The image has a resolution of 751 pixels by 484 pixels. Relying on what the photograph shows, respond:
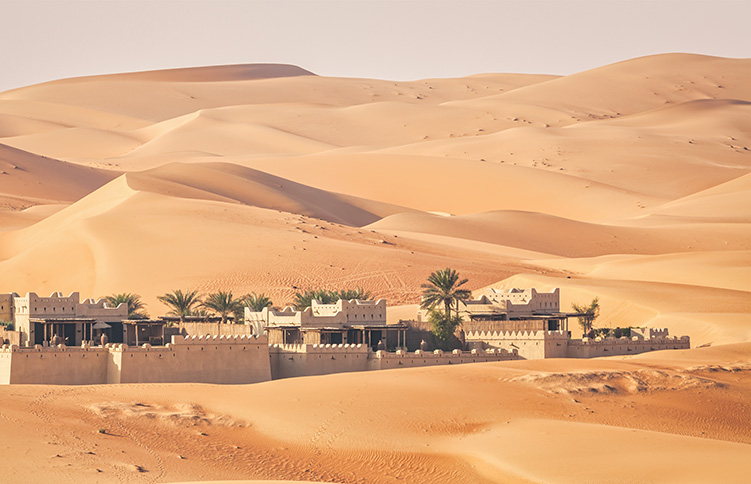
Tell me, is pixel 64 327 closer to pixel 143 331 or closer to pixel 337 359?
pixel 143 331

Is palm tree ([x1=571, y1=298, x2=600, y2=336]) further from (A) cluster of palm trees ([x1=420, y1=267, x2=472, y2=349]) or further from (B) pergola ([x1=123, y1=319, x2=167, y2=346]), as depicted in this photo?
(B) pergola ([x1=123, y1=319, x2=167, y2=346])

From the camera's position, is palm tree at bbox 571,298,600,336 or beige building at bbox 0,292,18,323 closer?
beige building at bbox 0,292,18,323

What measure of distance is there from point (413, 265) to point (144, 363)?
4100 centimetres

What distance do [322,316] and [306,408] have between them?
12768mm

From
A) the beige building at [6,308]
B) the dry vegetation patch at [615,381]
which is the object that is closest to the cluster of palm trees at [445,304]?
the dry vegetation patch at [615,381]

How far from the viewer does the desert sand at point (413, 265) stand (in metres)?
33.4

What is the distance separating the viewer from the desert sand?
33.4m

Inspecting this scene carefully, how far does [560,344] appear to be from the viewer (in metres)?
50.6

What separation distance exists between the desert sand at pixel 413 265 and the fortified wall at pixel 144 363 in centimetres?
266

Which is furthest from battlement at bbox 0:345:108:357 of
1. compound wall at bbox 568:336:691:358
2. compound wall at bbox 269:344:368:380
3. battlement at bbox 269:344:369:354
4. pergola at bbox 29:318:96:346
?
compound wall at bbox 568:336:691:358

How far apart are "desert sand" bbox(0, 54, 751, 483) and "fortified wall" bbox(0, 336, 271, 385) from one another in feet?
8.74

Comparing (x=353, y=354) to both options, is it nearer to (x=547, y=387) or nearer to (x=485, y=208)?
(x=547, y=387)

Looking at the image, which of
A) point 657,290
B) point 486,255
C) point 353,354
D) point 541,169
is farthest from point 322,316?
point 541,169

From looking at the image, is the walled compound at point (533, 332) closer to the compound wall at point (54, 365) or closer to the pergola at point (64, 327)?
the pergola at point (64, 327)
